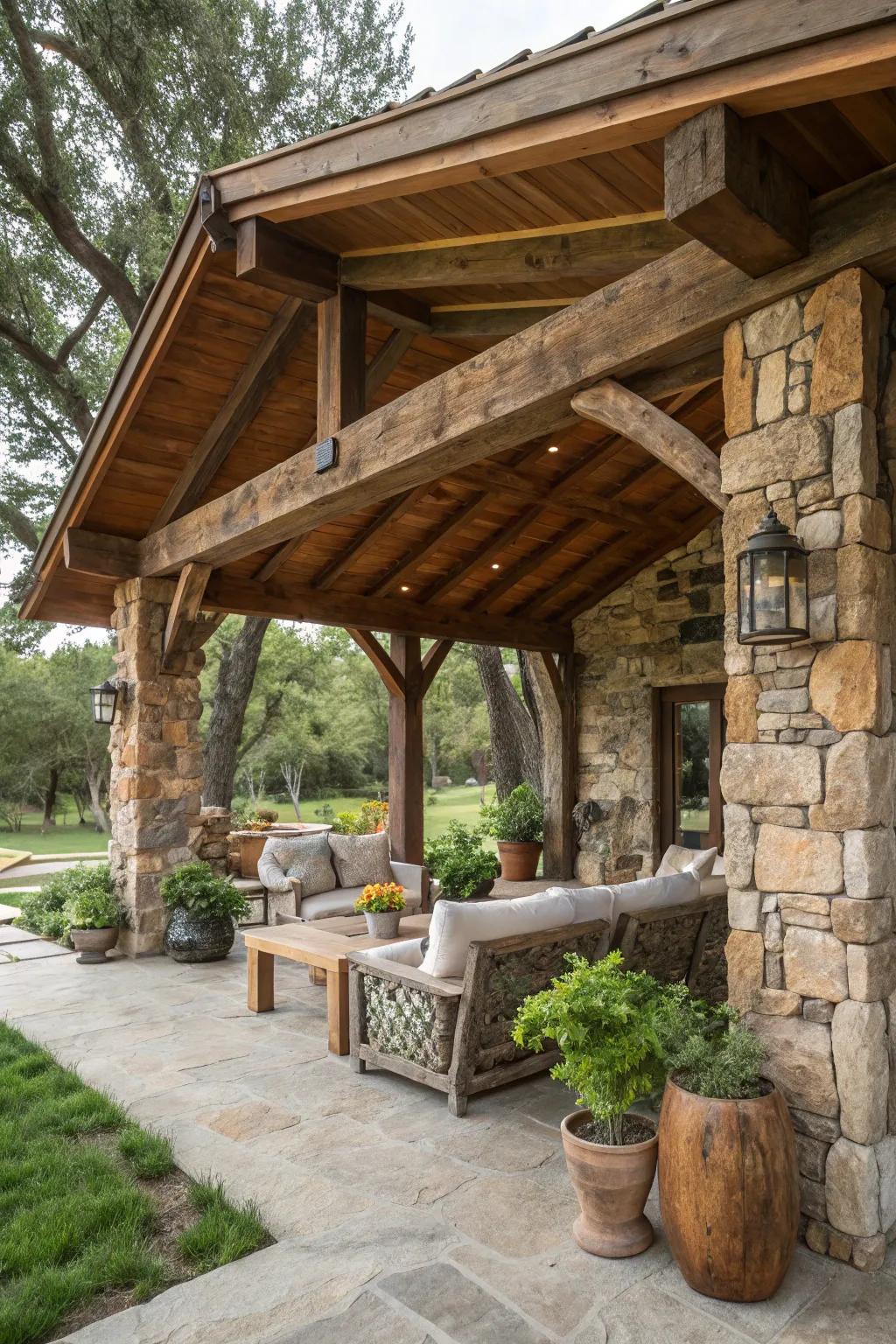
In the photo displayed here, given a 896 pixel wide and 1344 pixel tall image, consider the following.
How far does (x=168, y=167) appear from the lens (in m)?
9.90

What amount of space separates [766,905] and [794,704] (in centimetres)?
63

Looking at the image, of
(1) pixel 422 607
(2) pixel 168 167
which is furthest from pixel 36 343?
(1) pixel 422 607

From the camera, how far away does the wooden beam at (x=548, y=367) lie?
2.64 meters

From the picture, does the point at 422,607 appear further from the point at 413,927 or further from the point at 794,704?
the point at 794,704

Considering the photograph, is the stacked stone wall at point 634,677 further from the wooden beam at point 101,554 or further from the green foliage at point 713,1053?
the green foliage at point 713,1053

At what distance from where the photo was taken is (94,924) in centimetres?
626

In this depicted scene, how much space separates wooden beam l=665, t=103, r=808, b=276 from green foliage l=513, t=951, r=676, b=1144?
2.29m

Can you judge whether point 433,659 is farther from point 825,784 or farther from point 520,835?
point 825,784

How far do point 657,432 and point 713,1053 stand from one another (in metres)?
2.06

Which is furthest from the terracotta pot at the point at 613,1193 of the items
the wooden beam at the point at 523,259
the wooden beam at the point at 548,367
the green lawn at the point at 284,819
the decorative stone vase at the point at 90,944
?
the green lawn at the point at 284,819

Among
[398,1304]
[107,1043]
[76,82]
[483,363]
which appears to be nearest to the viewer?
[398,1304]

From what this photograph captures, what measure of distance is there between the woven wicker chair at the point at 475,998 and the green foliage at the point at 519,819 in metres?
5.44

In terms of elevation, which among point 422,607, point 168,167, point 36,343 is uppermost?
point 168,167

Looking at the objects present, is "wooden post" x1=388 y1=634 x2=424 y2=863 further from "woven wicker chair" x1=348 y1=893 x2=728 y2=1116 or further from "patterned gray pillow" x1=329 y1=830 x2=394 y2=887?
"woven wicker chair" x1=348 y1=893 x2=728 y2=1116
